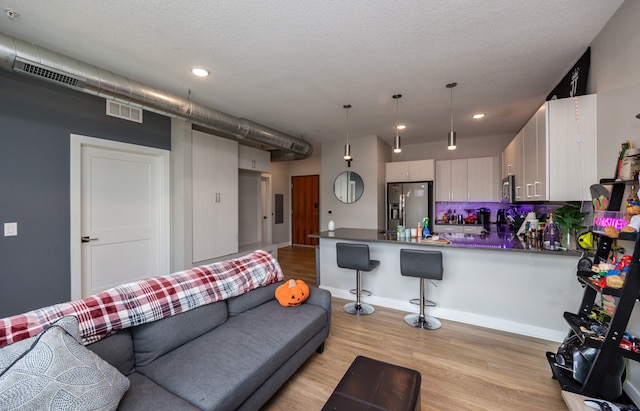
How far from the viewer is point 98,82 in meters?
2.34

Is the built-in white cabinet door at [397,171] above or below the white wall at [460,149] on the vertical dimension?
below

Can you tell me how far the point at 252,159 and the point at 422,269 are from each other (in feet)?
12.4

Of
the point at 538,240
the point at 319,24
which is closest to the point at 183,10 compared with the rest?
the point at 319,24

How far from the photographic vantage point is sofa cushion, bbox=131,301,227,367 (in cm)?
161

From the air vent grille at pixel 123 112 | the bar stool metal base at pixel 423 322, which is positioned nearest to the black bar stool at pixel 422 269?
the bar stool metal base at pixel 423 322

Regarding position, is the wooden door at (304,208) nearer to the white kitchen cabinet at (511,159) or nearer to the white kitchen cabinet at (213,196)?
the white kitchen cabinet at (213,196)

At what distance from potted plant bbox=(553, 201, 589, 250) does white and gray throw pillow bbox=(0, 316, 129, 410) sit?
3.57 metres

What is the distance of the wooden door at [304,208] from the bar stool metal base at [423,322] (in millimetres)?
4643

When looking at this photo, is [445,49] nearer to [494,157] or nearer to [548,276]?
[548,276]

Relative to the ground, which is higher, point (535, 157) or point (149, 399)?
point (535, 157)

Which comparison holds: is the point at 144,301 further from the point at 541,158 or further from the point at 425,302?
the point at 541,158

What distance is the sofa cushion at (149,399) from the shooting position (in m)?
1.22

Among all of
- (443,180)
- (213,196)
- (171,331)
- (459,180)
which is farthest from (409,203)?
(171,331)

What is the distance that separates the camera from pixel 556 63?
8.38 ft
